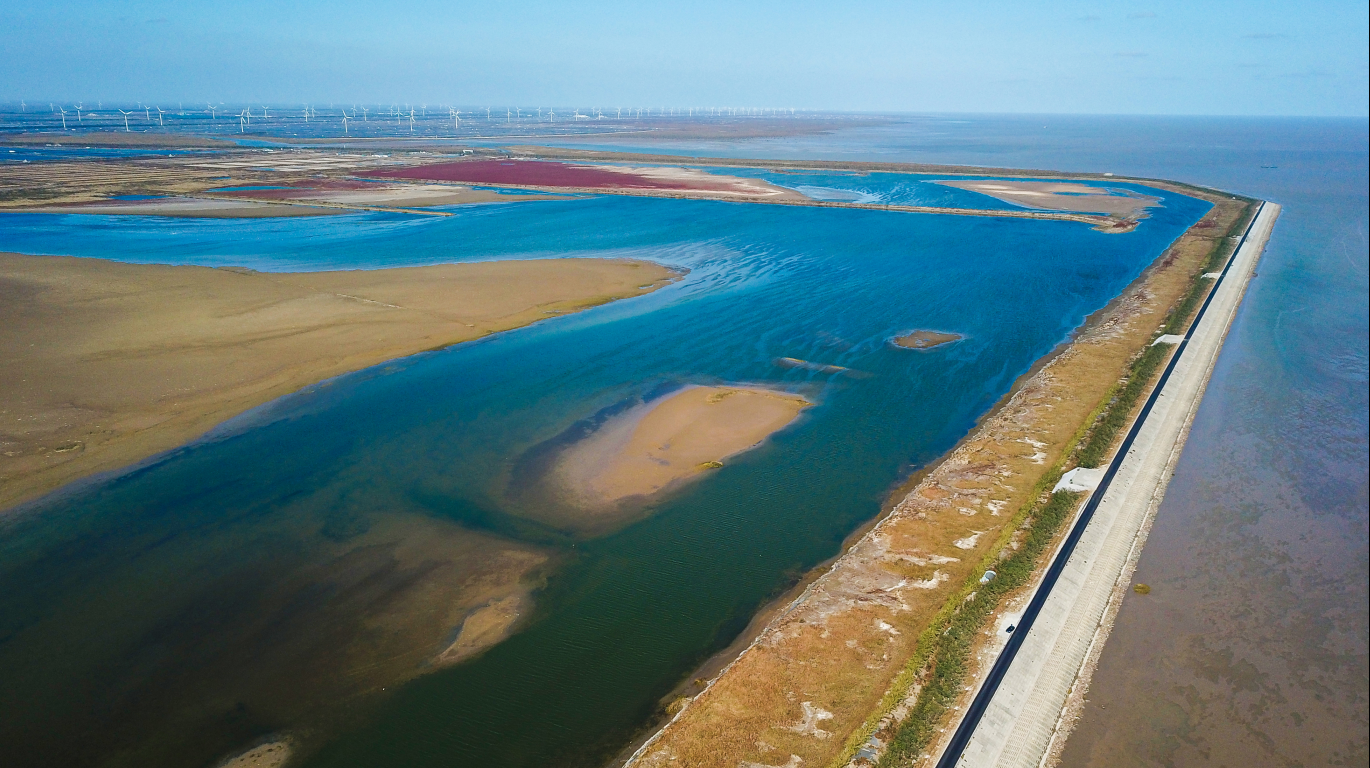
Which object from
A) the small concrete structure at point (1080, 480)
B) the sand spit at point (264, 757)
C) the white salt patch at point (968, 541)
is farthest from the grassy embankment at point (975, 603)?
the sand spit at point (264, 757)

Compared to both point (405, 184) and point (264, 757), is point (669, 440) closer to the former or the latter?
point (264, 757)

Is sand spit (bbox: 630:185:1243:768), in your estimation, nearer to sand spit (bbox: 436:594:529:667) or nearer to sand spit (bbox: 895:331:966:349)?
sand spit (bbox: 436:594:529:667)

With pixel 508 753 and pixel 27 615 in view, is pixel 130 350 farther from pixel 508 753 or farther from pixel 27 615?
pixel 508 753

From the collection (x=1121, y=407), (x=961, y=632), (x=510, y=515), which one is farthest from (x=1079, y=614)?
(x=510, y=515)

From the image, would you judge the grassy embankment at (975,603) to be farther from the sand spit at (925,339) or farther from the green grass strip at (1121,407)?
the sand spit at (925,339)

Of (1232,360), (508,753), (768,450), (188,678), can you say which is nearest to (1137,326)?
(1232,360)

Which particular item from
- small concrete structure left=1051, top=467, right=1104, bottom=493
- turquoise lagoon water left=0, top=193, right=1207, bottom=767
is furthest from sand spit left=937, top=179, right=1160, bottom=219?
small concrete structure left=1051, top=467, right=1104, bottom=493
